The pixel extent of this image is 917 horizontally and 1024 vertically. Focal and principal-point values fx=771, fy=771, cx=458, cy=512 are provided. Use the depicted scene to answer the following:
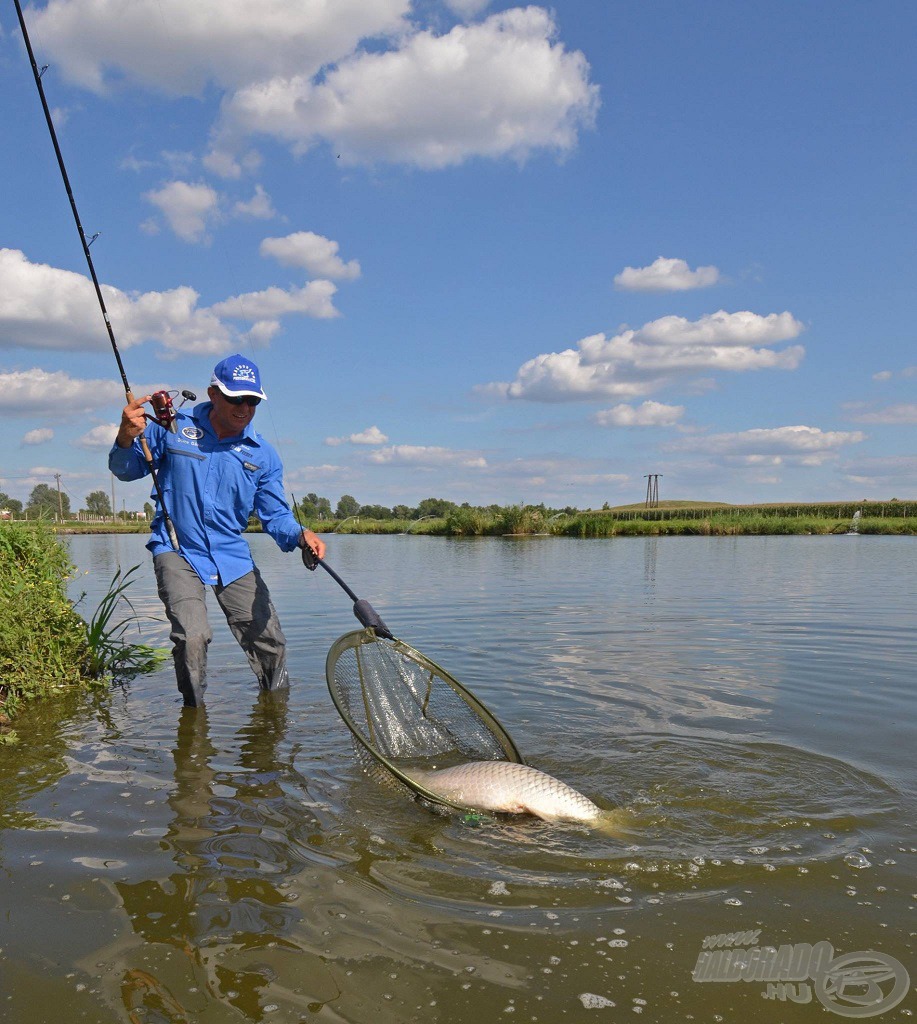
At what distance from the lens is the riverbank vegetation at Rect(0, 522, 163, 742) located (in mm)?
6180

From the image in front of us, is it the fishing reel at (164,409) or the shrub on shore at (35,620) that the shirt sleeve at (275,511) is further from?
the shrub on shore at (35,620)

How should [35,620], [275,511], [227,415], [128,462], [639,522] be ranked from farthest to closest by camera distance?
[639,522] → [35,620] → [275,511] → [227,415] → [128,462]

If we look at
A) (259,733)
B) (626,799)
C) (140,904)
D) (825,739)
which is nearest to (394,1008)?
(140,904)

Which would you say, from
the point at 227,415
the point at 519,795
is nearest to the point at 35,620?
the point at 227,415

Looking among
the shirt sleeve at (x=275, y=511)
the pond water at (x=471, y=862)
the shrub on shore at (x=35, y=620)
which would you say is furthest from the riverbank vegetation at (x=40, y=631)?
the shirt sleeve at (x=275, y=511)

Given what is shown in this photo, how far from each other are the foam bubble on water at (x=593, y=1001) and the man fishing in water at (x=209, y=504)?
12.0ft

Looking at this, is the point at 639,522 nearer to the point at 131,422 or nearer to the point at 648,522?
the point at 648,522

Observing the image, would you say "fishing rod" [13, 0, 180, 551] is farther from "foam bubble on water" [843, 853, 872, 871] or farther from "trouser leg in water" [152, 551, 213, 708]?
"foam bubble on water" [843, 853, 872, 871]

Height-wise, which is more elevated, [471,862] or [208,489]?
[208,489]

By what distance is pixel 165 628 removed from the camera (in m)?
10.8

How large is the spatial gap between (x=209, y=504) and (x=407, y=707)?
2065mm

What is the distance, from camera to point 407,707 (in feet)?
16.6

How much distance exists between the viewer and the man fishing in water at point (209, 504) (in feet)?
17.6

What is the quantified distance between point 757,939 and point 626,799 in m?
1.43
